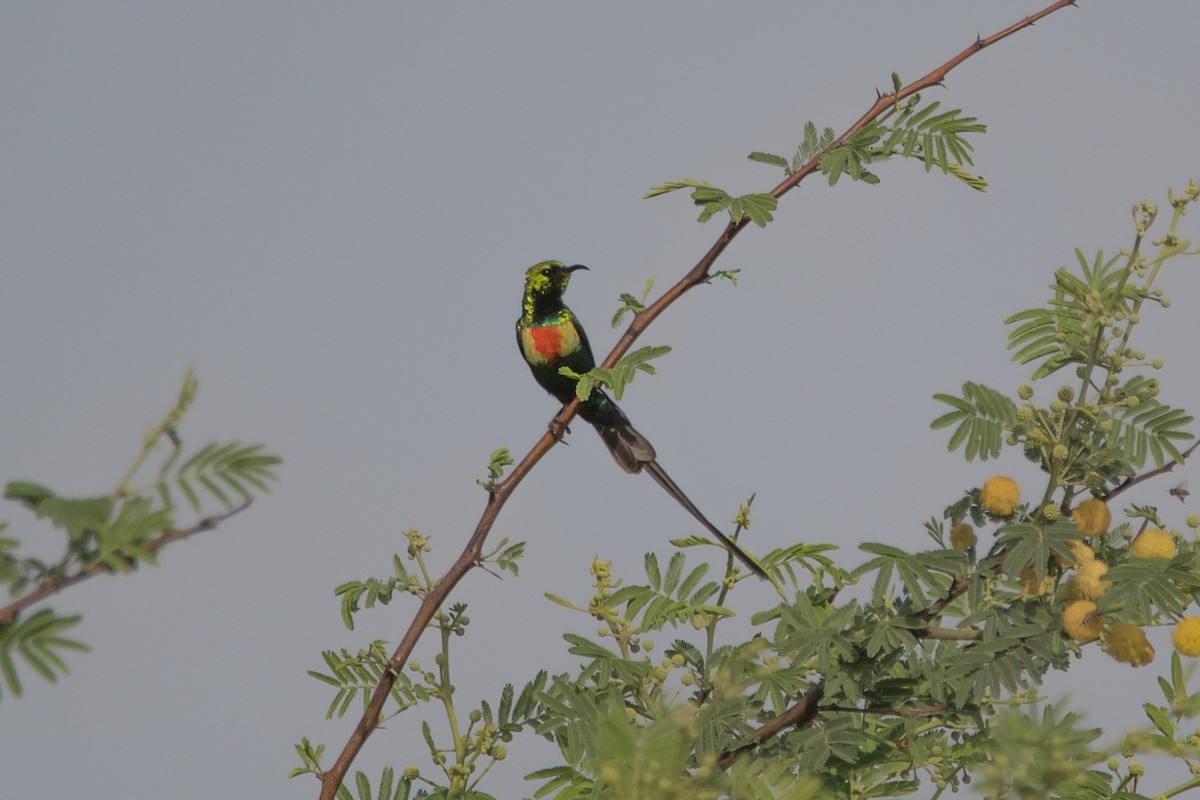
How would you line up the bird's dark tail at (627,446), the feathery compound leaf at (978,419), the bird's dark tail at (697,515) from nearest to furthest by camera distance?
the feathery compound leaf at (978,419) < the bird's dark tail at (697,515) < the bird's dark tail at (627,446)

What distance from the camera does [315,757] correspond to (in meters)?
3.19

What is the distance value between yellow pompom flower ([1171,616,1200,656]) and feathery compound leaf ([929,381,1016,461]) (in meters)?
0.56

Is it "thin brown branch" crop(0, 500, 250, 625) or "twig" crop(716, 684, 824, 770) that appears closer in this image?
"thin brown branch" crop(0, 500, 250, 625)

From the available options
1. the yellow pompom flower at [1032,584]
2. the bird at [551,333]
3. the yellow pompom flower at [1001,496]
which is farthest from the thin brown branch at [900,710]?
the bird at [551,333]

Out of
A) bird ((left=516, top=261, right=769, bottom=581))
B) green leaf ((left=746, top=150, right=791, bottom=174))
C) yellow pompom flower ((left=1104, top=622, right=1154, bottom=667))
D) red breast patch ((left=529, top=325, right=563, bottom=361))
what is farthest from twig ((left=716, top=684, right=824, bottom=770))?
red breast patch ((left=529, top=325, right=563, bottom=361))

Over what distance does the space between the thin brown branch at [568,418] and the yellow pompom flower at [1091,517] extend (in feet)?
2.31

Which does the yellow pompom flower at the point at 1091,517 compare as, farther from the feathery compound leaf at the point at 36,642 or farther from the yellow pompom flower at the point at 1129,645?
the feathery compound leaf at the point at 36,642

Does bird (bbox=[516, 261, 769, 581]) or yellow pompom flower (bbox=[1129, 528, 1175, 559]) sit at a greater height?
bird (bbox=[516, 261, 769, 581])

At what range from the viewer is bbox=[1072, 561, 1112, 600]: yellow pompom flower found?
9.41 feet

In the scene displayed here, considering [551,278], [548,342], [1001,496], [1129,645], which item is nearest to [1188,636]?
[1129,645]

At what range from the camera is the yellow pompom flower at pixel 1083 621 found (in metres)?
2.83

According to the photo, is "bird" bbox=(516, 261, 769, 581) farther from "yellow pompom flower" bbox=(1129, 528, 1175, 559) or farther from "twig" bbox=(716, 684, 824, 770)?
"yellow pompom flower" bbox=(1129, 528, 1175, 559)

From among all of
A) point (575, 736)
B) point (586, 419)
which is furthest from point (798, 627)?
point (586, 419)

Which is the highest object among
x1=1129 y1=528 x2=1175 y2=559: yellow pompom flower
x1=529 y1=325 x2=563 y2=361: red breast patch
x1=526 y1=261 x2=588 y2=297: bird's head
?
x1=526 y1=261 x2=588 y2=297: bird's head
